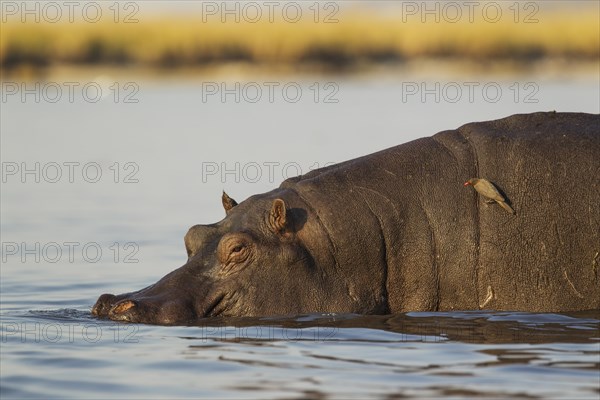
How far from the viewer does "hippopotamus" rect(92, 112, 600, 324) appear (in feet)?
31.9

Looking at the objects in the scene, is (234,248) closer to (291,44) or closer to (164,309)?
(164,309)

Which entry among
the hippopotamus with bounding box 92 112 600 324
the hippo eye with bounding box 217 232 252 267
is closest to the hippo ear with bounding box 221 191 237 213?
the hippopotamus with bounding box 92 112 600 324

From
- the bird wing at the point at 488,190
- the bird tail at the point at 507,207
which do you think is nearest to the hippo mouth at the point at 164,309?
the bird wing at the point at 488,190

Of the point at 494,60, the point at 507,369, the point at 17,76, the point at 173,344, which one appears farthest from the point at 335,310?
the point at 494,60

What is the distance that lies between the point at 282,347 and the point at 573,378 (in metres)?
2.22

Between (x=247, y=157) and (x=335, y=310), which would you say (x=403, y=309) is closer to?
(x=335, y=310)

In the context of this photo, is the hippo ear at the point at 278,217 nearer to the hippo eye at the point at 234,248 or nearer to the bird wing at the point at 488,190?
the hippo eye at the point at 234,248

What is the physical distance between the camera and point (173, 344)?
9.39 meters

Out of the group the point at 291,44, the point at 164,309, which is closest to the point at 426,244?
the point at 164,309

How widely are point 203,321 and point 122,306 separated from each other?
2.10 ft

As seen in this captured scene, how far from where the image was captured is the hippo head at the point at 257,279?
9875mm

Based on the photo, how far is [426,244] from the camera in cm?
987

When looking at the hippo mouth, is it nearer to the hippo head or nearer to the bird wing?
the hippo head

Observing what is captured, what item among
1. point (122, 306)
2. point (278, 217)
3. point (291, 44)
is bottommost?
point (122, 306)
